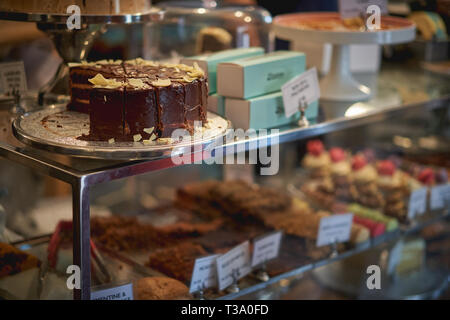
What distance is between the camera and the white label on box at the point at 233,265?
6.15 feet

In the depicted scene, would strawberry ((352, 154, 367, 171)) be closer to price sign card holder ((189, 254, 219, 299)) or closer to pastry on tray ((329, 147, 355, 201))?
pastry on tray ((329, 147, 355, 201))

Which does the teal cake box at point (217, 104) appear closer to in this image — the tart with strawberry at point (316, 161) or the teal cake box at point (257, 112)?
the teal cake box at point (257, 112)

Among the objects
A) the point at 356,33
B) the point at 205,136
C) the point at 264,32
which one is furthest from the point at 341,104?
the point at 205,136

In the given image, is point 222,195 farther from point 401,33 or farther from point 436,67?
point 436,67

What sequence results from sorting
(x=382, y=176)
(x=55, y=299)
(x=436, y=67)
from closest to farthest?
(x=55, y=299) → (x=382, y=176) → (x=436, y=67)

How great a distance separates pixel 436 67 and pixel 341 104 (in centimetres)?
110

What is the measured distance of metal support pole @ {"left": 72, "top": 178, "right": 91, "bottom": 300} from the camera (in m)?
1.41

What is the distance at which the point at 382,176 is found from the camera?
2824 mm

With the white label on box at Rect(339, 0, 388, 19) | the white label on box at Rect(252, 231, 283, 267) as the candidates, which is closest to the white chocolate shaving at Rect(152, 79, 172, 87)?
the white label on box at Rect(252, 231, 283, 267)

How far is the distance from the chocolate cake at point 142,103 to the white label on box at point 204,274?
17.5 inches

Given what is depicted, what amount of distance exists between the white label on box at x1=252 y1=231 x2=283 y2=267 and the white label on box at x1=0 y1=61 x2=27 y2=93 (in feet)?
3.06

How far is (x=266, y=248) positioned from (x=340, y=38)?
2.66ft

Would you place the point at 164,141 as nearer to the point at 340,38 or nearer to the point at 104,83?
the point at 104,83

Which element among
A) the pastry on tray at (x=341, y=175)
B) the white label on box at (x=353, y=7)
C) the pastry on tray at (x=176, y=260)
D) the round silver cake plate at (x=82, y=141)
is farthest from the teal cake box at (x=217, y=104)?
the pastry on tray at (x=341, y=175)
